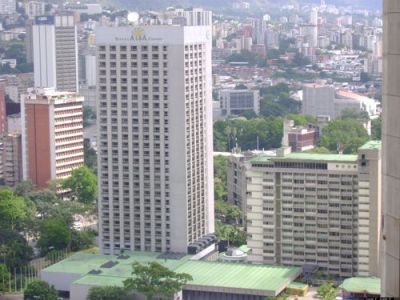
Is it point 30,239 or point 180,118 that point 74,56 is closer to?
point 30,239

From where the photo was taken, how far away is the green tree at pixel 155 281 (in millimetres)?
13945

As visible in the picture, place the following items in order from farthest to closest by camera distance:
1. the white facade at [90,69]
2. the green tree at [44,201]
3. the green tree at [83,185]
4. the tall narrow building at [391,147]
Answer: the white facade at [90,69], the green tree at [83,185], the green tree at [44,201], the tall narrow building at [391,147]

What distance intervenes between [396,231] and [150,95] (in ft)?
45.0

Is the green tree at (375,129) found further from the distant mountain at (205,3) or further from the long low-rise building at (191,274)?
the distant mountain at (205,3)

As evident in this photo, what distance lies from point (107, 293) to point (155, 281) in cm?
64

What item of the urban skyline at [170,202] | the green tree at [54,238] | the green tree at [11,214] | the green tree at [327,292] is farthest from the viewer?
the green tree at [11,214]

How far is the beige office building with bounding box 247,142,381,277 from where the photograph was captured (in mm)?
15531

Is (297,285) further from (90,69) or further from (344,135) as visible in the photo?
(90,69)

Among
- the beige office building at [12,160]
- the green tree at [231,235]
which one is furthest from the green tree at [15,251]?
the beige office building at [12,160]

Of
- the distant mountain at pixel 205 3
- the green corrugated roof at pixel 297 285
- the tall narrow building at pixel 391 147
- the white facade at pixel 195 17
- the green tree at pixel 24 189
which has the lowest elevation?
the green corrugated roof at pixel 297 285

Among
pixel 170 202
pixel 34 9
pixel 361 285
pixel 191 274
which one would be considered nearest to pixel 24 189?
pixel 170 202

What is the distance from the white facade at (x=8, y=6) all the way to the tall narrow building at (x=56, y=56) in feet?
55.5

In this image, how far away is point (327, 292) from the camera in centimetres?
1380

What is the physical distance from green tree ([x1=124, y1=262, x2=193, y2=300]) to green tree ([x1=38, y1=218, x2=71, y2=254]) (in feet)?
14.7
